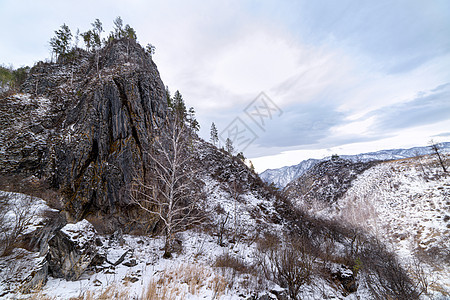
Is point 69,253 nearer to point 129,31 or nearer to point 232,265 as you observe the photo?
point 232,265

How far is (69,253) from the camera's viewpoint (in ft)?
22.1

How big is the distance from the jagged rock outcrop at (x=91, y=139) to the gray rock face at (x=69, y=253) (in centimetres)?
656

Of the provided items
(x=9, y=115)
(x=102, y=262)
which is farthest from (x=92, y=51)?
(x=102, y=262)

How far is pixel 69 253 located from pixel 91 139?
444 inches

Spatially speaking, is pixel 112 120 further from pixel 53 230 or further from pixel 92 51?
pixel 92 51

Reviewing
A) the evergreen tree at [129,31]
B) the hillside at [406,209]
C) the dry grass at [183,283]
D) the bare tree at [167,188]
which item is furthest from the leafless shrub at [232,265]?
the evergreen tree at [129,31]

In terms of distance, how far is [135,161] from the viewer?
49.3 feet

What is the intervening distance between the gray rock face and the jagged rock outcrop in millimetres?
6563

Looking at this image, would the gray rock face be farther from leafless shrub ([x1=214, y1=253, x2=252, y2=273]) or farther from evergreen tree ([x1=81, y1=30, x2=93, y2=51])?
evergreen tree ([x1=81, y1=30, x2=93, y2=51])

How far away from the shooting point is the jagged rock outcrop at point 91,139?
13.4 meters

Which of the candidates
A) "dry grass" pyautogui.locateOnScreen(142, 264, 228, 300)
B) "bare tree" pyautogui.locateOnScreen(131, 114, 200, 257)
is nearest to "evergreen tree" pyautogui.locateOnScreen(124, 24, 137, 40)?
"bare tree" pyautogui.locateOnScreen(131, 114, 200, 257)

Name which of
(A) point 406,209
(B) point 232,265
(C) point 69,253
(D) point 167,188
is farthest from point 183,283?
(A) point 406,209

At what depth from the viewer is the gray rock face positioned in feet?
21.4

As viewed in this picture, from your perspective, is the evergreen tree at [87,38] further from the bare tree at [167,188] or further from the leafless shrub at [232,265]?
the leafless shrub at [232,265]
